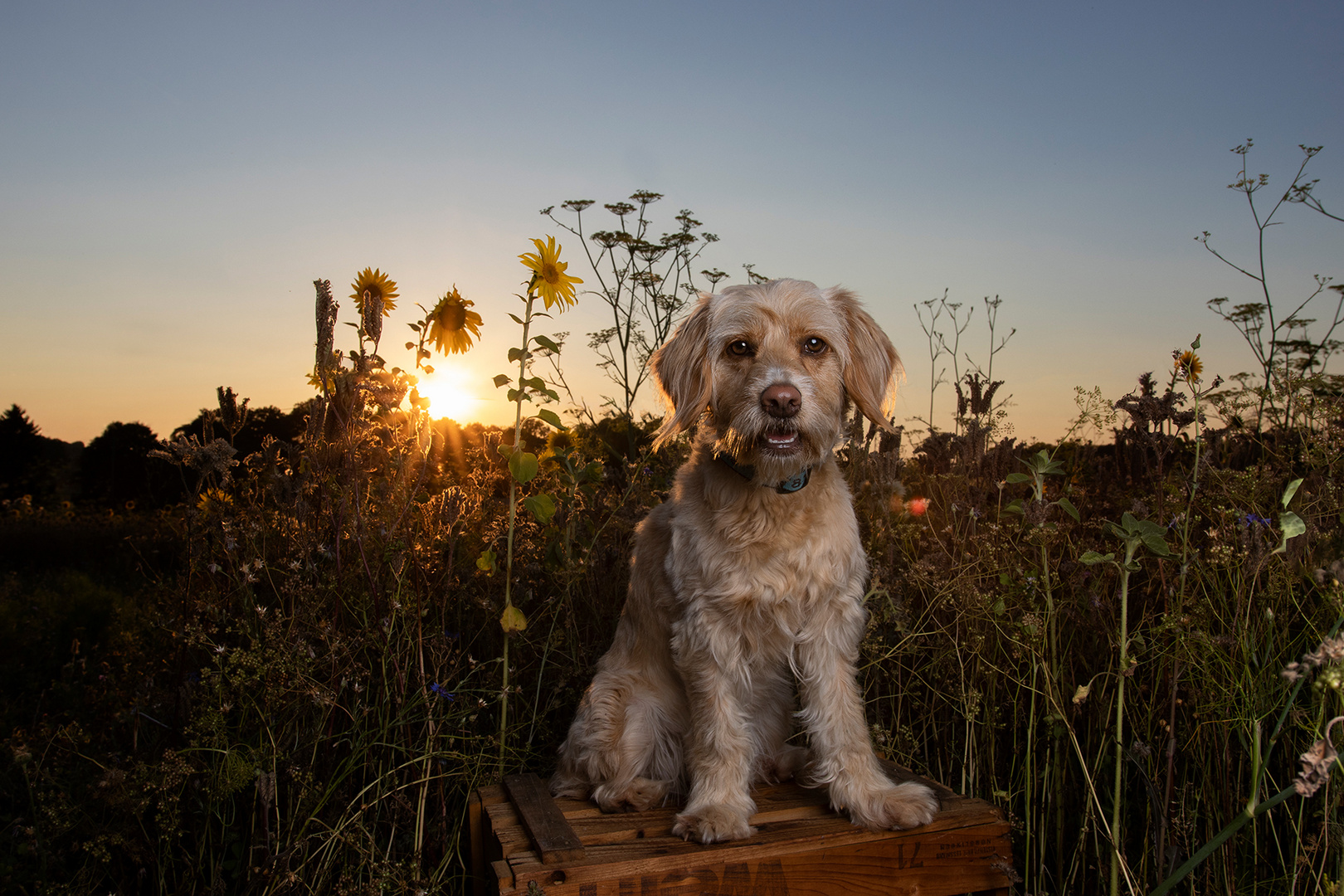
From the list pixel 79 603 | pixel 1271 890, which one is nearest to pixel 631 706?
pixel 1271 890

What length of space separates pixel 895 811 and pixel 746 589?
0.84 meters

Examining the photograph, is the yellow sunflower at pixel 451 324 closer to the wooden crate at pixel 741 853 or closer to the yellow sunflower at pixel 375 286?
the yellow sunflower at pixel 375 286

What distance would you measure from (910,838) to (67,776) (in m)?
3.40

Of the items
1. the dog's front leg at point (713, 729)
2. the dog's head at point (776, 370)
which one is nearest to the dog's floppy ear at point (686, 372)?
the dog's head at point (776, 370)

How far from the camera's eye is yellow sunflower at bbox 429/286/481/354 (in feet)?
9.60

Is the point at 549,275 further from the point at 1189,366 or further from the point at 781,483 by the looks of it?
the point at 1189,366

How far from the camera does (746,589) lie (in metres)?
2.66

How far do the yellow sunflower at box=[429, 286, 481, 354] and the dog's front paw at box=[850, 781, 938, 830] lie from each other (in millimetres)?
2045

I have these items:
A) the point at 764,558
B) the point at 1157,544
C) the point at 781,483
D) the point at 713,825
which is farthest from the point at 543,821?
the point at 1157,544

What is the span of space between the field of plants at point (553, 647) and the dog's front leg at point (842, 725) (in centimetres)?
31

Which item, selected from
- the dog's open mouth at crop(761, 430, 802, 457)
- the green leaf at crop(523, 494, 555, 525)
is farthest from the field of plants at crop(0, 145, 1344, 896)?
the dog's open mouth at crop(761, 430, 802, 457)

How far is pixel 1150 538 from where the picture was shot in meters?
2.25

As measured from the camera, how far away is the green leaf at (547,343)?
2.82 metres

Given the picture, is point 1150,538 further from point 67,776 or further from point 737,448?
point 67,776
